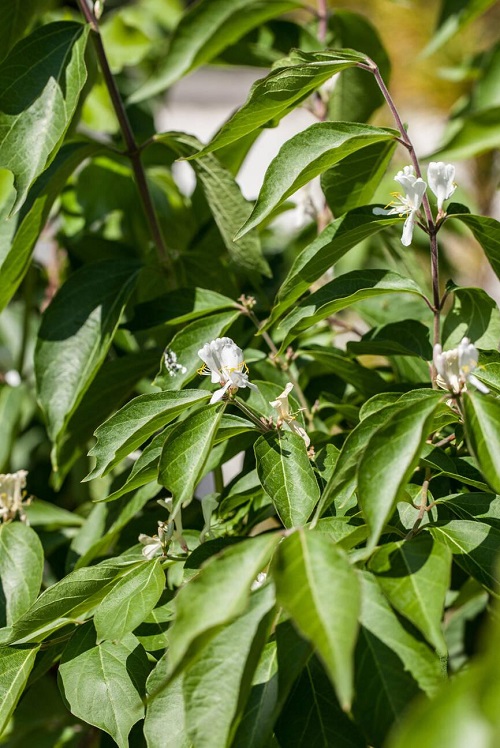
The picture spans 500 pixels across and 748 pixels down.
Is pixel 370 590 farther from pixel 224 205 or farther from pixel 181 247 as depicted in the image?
pixel 181 247

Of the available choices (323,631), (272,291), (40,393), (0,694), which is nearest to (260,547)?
(323,631)

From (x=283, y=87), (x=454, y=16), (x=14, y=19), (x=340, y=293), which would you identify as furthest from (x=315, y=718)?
(x=454, y=16)

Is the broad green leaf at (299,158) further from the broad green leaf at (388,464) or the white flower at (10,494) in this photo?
the white flower at (10,494)

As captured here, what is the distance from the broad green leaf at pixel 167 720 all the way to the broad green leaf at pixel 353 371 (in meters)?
0.30

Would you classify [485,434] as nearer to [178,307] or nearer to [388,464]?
[388,464]

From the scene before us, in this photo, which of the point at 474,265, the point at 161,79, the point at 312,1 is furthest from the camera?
the point at 312,1

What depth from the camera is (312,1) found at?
6.55 m

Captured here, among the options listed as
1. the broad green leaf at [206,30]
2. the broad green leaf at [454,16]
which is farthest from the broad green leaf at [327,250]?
the broad green leaf at [454,16]

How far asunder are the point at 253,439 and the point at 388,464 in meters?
0.27

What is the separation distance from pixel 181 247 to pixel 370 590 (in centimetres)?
71

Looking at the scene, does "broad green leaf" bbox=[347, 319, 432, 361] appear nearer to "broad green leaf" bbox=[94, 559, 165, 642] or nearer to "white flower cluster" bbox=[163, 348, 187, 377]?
"white flower cluster" bbox=[163, 348, 187, 377]

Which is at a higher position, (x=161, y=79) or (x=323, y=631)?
(x=161, y=79)

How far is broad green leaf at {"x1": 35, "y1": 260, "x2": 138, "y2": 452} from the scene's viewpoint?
78cm

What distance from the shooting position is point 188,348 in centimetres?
71
